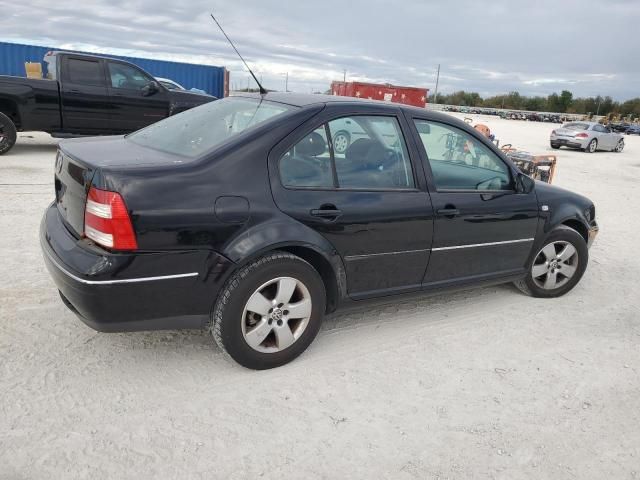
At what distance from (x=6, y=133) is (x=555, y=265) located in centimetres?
910

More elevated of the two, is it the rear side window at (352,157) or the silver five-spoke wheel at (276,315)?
the rear side window at (352,157)

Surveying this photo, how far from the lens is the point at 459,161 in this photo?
4.04 m

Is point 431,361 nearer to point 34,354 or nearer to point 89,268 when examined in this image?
point 89,268

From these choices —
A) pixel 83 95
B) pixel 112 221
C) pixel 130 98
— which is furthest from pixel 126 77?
pixel 112 221

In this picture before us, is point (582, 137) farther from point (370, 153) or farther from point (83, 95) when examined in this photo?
point (370, 153)

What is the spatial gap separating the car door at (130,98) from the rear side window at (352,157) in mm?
8161

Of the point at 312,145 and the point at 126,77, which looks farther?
Answer: the point at 126,77

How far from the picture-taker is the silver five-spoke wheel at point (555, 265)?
14.9 feet

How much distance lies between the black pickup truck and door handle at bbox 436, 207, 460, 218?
8391 mm

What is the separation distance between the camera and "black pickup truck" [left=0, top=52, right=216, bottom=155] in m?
9.27

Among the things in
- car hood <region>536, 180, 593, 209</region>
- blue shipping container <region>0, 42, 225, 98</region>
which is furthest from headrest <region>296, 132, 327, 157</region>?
blue shipping container <region>0, 42, 225, 98</region>

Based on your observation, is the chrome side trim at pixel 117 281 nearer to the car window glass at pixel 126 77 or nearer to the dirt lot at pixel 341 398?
the dirt lot at pixel 341 398

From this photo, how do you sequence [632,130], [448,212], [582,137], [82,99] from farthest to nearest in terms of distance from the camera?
[632,130] < [582,137] < [82,99] < [448,212]

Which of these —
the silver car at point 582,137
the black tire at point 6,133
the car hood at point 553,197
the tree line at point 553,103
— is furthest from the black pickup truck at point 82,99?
the tree line at point 553,103
